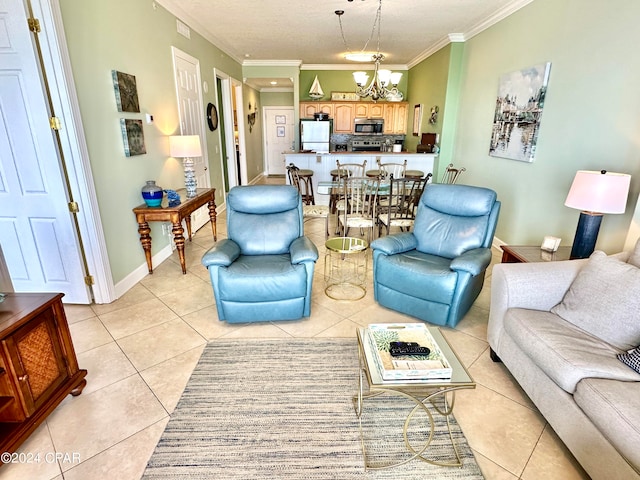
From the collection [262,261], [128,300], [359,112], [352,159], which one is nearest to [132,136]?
[128,300]

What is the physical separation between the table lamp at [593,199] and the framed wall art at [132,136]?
3542mm

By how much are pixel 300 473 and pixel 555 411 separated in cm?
119

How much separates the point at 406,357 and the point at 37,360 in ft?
5.79

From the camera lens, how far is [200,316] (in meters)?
2.70

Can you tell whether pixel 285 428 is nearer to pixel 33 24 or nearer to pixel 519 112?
pixel 33 24

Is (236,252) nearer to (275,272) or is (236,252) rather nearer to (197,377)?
(275,272)

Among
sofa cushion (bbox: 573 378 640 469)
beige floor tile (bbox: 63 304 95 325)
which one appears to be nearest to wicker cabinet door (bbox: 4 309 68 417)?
beige floor tile (bbox: 63 304 95 325)

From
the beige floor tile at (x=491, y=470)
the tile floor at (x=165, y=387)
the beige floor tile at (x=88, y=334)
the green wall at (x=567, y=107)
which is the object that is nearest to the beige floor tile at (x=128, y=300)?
the tile floor at (x=165, y=387)

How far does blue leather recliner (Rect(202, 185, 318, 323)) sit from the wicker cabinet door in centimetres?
93

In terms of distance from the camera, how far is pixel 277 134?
33.6 feet

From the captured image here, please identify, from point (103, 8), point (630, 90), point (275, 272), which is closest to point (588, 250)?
point (630, 90)

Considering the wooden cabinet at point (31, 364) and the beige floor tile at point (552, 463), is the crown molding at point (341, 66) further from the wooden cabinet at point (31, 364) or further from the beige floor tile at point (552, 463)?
the beige floor tile at point (552, 463)

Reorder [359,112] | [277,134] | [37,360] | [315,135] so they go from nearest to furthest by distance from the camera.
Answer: [37,360], [315,135], [359,112], [277,134]

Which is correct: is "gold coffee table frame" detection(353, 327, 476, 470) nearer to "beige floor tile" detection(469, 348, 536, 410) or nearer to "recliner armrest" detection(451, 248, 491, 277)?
"beige floor tile" detection(469, 348, 536, 410)
